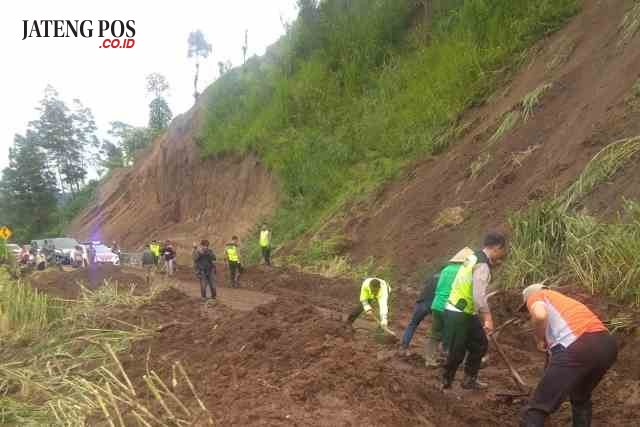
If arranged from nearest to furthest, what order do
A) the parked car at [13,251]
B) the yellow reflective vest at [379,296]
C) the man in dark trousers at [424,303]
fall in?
the man in dark trousers at [424,303], the yellow reflective vest at [379,296], the parked car at [13,251]

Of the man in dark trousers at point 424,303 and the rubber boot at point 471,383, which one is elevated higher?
the man in dark trousers at point 424,303

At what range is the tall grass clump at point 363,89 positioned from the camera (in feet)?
59.3

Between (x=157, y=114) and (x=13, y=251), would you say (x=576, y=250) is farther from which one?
(x=157, y=114)

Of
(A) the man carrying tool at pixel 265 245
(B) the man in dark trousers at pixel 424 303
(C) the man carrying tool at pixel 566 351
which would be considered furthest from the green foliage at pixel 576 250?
(A) the man carrying tool at pixel 265 245

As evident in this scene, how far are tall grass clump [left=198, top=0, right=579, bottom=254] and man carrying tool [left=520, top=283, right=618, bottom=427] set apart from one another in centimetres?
1314

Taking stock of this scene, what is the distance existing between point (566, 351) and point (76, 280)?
1655cm

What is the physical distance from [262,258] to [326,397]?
1527cm

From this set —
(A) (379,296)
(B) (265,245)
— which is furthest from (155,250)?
(A) (379,296)

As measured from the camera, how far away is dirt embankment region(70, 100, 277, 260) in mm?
27064

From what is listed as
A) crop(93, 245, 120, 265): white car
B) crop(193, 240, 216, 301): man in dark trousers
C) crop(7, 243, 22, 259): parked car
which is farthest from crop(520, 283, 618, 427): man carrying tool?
crop(7, 243, 22, 259): parked car

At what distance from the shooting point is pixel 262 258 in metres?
20.2

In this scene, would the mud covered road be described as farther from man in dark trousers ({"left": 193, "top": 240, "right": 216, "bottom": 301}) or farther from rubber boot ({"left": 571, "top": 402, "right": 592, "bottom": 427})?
man in dark trousers ({"left": 193, "top": 240, "right": 216, "bottom": 301})

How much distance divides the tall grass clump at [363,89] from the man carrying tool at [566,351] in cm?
1314

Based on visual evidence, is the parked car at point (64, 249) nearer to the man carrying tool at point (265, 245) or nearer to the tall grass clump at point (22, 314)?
the man carrying tool at point (265, 245)
